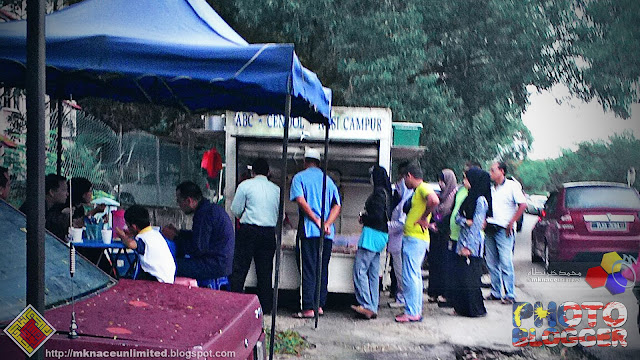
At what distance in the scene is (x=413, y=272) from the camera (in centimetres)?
798

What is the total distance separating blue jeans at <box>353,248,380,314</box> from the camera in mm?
8055

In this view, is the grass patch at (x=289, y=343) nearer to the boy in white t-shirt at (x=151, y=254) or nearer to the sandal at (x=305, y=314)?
the sandal at (x=305, y=314)

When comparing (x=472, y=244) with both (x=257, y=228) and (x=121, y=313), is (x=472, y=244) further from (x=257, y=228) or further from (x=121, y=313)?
(x=121, y=313)

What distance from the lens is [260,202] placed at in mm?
7793

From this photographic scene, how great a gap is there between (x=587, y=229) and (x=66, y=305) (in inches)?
393

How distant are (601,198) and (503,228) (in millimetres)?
3434

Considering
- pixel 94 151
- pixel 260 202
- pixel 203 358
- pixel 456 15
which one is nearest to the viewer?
pixel 203 358

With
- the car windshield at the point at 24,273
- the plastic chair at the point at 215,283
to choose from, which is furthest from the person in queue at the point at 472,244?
the car windshield at the point at 24,273

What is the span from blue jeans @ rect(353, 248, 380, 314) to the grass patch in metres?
1.21

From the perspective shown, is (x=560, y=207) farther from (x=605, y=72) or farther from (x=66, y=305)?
(x=66, y=305)

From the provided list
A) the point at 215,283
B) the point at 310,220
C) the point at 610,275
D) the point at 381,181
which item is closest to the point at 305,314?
the point at 310,220

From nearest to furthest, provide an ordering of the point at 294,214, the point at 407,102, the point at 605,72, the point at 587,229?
the point at 294,214
the point at 587,229
the point at 407,102
the point at 605,72

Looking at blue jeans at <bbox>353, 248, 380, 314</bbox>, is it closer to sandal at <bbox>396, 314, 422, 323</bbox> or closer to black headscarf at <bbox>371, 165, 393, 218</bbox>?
sandal at <bbox>396, 314, 422, 323</bbox>

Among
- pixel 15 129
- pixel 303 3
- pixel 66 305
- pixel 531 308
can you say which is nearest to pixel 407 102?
pixel 303 3
